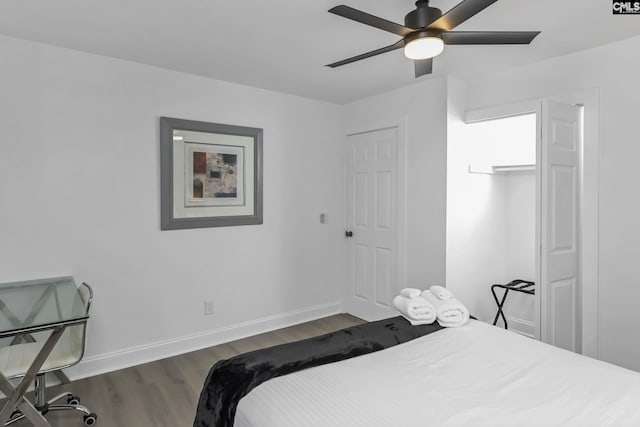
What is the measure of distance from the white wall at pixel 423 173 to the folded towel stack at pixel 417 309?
3.99ft

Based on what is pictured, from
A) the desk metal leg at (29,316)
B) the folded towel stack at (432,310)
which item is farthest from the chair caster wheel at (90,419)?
the folded towel stack at (432,310)

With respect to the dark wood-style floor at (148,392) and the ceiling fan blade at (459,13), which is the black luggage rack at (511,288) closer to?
the dark wood-style floor at (148,392)

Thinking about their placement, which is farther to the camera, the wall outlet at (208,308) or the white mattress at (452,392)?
the wall outlet at (208,308)

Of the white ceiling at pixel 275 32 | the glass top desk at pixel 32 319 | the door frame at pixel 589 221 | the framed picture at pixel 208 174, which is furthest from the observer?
the framed picture at pixel 208 174

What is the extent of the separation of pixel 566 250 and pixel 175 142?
3248mm

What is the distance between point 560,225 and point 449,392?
186 centimetres

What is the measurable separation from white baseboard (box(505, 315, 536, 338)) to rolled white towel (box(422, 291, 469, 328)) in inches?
71.1

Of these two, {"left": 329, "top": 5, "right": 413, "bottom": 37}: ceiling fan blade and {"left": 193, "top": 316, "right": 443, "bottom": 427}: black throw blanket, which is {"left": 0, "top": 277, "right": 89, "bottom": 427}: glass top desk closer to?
{"left": 193, "top": 316, "right": 443, "bottom": 427}: black throw blanket

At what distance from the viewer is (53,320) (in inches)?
83.4

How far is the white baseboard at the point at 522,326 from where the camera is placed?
3756 mm

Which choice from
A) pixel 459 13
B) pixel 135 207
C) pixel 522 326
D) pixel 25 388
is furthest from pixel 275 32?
pixel 522 326

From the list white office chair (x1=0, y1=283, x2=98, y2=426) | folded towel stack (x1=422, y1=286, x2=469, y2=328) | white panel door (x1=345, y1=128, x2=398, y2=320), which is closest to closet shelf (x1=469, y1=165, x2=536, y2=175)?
white panel door (x1=345, y1=128, x2=398, y2=320)

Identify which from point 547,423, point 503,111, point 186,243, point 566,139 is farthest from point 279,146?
point 547,423

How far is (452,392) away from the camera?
5.21 feet
